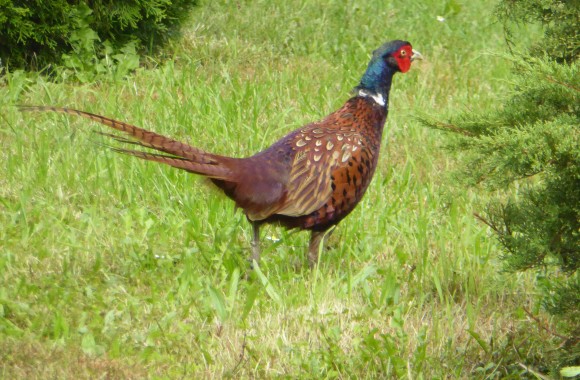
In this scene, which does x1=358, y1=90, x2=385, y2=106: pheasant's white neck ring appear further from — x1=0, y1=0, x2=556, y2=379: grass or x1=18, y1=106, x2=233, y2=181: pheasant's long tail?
x1=18, y1=106, x2=233, y2=181: pheasant's long tail

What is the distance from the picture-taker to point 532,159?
11.0ft

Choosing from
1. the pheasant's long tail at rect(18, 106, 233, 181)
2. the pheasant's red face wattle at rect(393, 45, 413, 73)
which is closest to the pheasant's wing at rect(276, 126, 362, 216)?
the pheasant's long tail at rect(18, 106, 233, 181)

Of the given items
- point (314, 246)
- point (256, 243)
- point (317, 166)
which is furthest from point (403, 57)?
point (256, 243)

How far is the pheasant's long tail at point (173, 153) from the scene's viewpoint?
14.3 ft

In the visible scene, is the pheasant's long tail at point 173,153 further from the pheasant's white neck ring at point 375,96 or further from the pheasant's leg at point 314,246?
the pheasant's white neck ring at point 375,96

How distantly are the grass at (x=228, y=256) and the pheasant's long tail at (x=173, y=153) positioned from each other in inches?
11.6

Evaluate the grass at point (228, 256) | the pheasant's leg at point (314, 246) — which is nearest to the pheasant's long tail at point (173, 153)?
the grass at point (228, 256)

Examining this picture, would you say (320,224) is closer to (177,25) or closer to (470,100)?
(470,100)

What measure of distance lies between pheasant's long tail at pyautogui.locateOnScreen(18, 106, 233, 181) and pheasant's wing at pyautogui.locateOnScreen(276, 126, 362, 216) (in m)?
0.40

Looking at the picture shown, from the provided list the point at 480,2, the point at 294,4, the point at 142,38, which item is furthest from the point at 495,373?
the point at 480,2

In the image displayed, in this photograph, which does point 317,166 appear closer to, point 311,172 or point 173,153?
point 311,172

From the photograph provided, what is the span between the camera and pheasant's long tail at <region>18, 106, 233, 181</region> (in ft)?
14.3

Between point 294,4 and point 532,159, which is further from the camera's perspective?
point 294,4

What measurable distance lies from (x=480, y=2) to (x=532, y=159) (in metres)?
7.69
